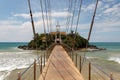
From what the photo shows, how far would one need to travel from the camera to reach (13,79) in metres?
11.2

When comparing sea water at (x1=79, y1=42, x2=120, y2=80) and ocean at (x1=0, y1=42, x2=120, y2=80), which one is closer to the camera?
sea water at (x1=79, y1=42, x2=120, y2=80)

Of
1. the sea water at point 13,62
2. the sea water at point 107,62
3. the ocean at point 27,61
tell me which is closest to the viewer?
the sea water at point 107,62

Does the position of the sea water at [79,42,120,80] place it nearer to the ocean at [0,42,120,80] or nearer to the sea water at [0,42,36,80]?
the ocean at [0,42,120,80]

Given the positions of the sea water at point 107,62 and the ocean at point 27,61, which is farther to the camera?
the ocean at point 27,61

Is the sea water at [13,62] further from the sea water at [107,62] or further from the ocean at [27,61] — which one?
the sea water at [107,62]

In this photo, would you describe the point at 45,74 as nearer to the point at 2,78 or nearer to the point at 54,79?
the point at 54,79

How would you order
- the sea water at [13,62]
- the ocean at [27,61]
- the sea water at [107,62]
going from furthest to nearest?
the ocean at [27,61] < the sea water at [13,62] < the sea water at [107,62]

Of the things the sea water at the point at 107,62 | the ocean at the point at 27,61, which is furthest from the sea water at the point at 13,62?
the sea water at the point at 107,62

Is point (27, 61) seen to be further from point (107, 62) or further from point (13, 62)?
point (107, 62)

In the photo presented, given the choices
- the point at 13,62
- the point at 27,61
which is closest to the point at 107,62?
the point at 27,61

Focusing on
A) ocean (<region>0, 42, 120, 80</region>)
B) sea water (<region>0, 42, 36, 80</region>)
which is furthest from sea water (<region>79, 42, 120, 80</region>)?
sea water (<region>0, 42, 36, 80</region>)

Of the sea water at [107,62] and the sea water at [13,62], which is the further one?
the sea water at [13,62]

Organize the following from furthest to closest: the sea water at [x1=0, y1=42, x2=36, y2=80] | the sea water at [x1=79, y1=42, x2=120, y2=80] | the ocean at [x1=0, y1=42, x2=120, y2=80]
A: 1. the ocean at [x1=0, y1=42, x2=120, y2=80]
2. the sea water at [x1=0, y1=42, x2=36, y2=80]
3. the sea water at [x1=79, y1=42, x2=120, y2=80]

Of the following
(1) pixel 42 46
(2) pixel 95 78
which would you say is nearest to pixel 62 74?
(2) pixel 95 78
